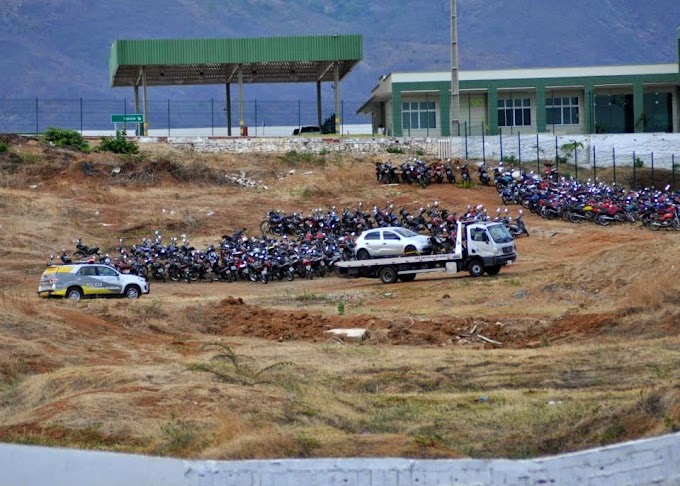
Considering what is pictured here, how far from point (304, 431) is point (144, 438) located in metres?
2.10

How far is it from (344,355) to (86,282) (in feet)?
48.5

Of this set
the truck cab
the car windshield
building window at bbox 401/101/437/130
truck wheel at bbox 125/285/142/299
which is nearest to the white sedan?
the car windshield

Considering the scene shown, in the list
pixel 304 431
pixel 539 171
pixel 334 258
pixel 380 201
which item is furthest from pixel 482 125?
pixel 304 431

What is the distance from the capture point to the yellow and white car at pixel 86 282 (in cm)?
3791

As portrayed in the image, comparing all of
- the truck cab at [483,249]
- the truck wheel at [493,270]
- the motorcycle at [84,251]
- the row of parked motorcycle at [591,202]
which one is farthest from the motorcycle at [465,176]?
the motorcycle at [84,251]

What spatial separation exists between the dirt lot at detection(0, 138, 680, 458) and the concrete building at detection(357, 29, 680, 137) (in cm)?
1895

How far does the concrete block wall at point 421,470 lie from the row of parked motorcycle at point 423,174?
42.2 m

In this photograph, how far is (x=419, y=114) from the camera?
7062cm

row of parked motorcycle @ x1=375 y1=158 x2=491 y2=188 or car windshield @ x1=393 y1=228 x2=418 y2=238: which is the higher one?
row of parked motorcycle @ x1=375 y1=158 x2=491 y2=188

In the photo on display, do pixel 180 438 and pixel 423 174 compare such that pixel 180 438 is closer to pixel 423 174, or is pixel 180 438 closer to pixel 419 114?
pixel 423 174

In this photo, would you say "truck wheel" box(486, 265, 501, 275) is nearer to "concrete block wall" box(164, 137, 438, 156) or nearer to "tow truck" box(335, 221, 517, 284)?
"tow truck" box(335, 221, 517, 284)

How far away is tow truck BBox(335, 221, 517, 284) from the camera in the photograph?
38.8m

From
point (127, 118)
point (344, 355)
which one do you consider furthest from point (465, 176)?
point (344, 355)

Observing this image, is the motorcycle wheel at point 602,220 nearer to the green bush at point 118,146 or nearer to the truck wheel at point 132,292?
the truck wheel at point 132,292
